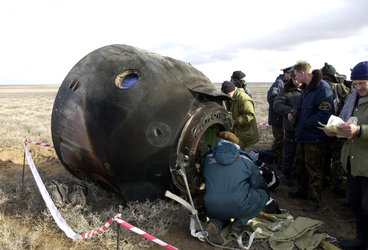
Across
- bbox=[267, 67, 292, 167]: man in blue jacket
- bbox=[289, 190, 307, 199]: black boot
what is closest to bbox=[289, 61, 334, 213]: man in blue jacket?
bbox=[289, 190, 307, 199]: black boot

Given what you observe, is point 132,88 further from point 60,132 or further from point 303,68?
point 303,68

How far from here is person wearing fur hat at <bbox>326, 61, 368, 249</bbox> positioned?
304 cm

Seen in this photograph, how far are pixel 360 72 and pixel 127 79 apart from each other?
2.64 m

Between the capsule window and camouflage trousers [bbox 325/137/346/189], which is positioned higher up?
the capsule window

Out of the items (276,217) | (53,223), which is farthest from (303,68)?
(53,223)

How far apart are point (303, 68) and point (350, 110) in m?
1.11

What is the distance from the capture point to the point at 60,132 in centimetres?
387

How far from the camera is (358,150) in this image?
3229 mm

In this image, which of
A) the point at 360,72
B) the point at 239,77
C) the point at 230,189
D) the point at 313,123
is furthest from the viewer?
the point at 239,77

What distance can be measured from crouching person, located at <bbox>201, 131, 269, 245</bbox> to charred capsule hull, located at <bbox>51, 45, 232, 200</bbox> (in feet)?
1.33

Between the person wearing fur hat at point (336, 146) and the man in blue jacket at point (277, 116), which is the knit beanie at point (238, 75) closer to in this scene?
the man in blue jacket at point (277, 116)

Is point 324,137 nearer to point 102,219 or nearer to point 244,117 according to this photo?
point 244,117

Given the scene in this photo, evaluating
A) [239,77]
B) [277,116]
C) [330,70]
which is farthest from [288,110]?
[239,77]

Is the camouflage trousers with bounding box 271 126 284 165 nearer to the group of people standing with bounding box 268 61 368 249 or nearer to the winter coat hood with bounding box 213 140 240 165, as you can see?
the group of people standing with bounding box 268 61 368 249
